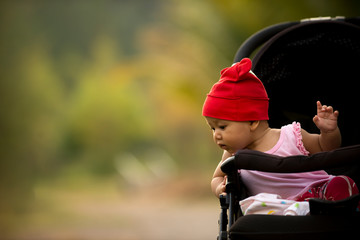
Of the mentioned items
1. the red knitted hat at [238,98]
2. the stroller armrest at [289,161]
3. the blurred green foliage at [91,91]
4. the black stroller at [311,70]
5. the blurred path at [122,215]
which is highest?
the blurred green foliage at [91,91]

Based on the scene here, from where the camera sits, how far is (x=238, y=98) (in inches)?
76.5

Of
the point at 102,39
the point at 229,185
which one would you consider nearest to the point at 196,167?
the point at 102,39

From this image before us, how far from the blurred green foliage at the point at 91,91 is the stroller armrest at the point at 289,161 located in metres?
5.65

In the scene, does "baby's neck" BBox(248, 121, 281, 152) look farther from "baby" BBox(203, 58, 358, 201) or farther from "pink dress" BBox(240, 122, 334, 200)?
"pink dress" BBox(240, 122, 334, 200)

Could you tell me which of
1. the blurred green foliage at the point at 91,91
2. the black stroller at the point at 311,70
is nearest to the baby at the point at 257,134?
the black stroller at the point at 311,70

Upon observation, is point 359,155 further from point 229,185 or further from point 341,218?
point 229,185

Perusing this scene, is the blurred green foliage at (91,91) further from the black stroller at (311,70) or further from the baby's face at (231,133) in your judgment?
the baby's face at (231,133)

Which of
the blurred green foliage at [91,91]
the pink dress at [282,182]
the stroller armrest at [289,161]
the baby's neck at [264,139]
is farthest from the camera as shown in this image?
the blurred green foliage at [91,91]

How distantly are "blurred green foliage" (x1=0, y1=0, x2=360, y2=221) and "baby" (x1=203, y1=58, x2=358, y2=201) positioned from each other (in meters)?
5.31

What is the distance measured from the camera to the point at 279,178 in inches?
75.1

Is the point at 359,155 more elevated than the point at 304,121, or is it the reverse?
the point at 304,121

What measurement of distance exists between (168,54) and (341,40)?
19.5 ft

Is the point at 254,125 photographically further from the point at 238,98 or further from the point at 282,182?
the point at 282,182

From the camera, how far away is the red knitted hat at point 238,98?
1.94m
